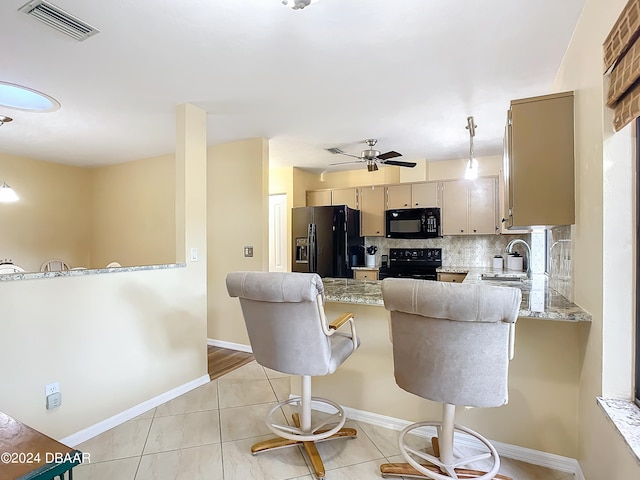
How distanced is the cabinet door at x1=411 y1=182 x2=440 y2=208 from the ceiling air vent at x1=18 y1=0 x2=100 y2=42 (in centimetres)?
407

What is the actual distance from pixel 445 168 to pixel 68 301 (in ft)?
15.5

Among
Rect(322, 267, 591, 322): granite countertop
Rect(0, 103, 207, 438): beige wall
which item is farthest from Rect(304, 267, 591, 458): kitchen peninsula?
Rect(0, 103, 207, 438): beige wall

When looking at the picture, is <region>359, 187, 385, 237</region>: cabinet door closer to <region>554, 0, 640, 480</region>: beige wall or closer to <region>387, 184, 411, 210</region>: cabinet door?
<region>387, 184, 411, 210</region>: cabinet door

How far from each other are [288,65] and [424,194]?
10.4ft

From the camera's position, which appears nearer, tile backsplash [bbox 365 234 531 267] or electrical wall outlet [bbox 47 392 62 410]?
electrical wall outlet [bbox 47 392 62 410]

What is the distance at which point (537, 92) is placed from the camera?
8.80 ft

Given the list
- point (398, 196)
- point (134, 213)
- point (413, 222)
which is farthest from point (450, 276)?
point (134, 213)

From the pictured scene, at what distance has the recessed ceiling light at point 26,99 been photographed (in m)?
2.62

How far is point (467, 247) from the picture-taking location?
4812 mm

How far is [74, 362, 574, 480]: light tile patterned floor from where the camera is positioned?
1721 mm

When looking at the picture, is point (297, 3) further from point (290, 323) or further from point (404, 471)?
point (404, 471)

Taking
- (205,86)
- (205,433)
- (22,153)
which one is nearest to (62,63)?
(205,86)

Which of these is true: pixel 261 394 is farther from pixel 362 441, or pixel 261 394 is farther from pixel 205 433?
pixel 362 441

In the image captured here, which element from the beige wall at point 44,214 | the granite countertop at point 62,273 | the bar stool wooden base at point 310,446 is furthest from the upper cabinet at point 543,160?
the beige wall at point 44,214
